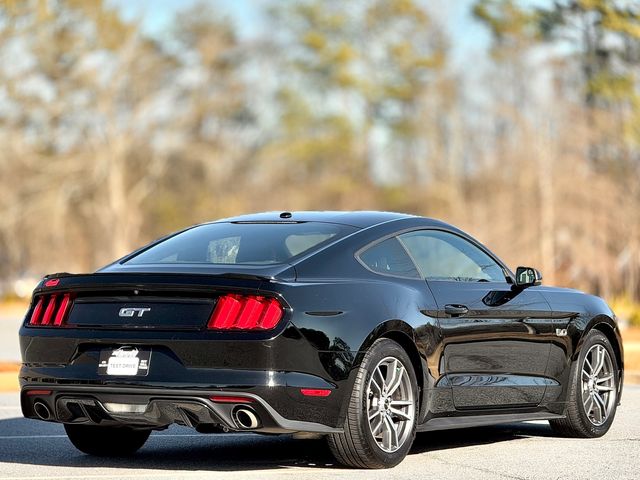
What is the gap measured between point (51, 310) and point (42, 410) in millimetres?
574

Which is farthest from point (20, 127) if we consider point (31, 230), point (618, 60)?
point (618, 60)

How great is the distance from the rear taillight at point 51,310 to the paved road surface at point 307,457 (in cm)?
85

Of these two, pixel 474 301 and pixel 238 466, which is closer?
pixel 238 466

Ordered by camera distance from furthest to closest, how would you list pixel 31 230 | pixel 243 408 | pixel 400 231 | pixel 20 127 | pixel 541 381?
pixel 31 230
pixel 20 127
pixel 541 381
pixel 400 231
pixel 243 408

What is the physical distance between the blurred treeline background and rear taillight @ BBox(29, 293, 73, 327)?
102ft

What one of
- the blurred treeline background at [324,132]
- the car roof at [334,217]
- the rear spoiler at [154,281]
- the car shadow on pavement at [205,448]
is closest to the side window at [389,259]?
the car roof at [334,217]

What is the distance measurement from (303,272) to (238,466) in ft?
4.17

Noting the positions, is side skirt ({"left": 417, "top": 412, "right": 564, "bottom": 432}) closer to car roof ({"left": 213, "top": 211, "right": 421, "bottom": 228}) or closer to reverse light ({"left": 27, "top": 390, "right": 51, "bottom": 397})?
car roof ({"left": 213, "top": 211, "right": 421, "bottom": 228})

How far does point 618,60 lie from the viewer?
47.9 m

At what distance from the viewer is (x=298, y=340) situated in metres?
7.41

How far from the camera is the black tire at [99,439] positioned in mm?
8664

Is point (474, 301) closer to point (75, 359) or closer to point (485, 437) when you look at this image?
point (485, 437)

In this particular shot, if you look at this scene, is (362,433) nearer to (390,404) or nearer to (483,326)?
(390,404)

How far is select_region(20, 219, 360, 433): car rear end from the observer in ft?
24.1
